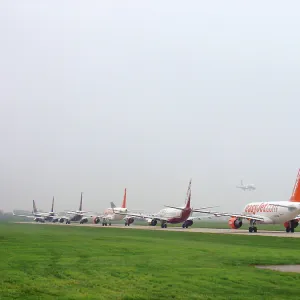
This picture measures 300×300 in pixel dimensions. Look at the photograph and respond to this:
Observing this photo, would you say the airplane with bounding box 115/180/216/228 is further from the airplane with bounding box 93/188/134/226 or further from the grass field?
the grass field

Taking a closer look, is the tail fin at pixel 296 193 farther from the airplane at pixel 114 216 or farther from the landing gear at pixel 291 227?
the airplane at pixel 114 216

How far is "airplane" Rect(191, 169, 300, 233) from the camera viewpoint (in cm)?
6638

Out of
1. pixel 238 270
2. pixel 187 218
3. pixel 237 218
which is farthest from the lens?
pixel 187 218

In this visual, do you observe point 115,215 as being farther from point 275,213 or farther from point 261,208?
point 275,213

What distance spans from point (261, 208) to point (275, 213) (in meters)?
3.56

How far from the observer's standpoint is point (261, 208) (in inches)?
2785

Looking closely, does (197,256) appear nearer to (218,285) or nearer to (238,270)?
(238,270)

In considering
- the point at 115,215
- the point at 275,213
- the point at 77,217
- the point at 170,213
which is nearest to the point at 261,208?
the point at 275,213

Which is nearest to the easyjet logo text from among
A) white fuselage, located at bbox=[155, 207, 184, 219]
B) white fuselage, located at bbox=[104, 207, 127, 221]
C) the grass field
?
white fuselage, located at bbox=[155, 207, 184, 219]

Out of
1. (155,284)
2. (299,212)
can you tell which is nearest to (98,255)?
(155,284)

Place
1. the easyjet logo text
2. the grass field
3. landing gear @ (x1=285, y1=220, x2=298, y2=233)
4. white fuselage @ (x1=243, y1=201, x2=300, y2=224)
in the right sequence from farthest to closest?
landing gear @ (x1=285, y1=220, x2=298, y2=233) → the easyjet logo text → white fuselage @ (x1=243, y1=201, x2=300, y2=224) → the grass field

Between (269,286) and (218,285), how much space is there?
1652 millimetres

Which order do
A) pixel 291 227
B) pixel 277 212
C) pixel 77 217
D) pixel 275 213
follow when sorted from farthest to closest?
pixel 77 217
pixel 291 227
pixel 275 213
pixel 277 212

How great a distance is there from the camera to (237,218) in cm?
7194
